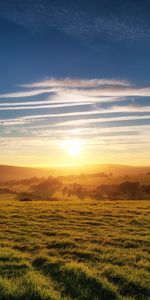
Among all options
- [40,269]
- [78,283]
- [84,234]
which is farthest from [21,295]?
[84,234]

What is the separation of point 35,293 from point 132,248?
8775 millimetres

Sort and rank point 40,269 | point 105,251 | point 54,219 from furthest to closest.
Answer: point 54,219
point 105,251
point 40,269

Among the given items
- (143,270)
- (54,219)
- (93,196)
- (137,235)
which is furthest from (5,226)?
(93,196)

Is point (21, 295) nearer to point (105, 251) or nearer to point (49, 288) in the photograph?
point (49, 288)

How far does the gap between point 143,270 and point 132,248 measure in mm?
4496

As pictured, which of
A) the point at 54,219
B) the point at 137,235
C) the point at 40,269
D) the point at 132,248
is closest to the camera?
the point at 40,269

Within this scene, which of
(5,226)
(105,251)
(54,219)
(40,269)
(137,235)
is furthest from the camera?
(54,219)

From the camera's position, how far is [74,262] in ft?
47.3

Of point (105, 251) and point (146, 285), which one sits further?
point (105, 251)

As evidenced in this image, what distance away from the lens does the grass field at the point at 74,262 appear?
1104 cm

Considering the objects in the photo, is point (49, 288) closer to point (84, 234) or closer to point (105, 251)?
point (105, 251)

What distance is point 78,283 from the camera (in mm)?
11883

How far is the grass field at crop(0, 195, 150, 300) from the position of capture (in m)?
11.0

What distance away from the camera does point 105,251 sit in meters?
17.1
